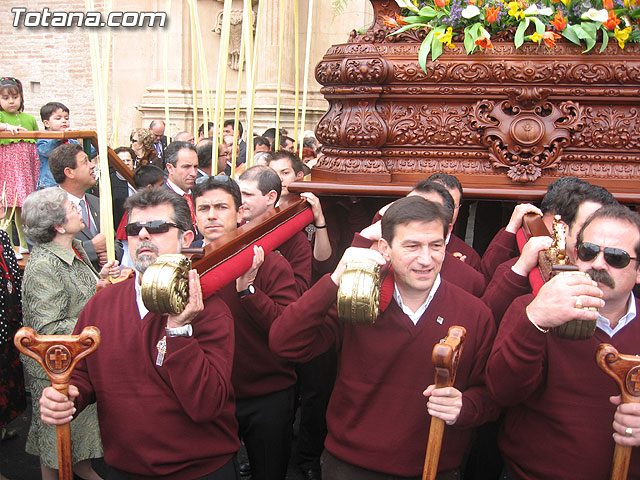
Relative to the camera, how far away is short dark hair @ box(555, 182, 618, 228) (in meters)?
2.65

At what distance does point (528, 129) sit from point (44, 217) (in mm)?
2375

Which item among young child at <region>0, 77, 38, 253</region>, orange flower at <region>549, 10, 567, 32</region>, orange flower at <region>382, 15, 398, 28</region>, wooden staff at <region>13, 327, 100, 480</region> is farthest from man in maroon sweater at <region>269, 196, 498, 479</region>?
young child at <region>0, 77, 38, 253</region>

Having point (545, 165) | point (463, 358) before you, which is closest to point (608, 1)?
point (545, 165)

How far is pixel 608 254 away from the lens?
1.89 meters

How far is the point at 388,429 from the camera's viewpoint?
208cm

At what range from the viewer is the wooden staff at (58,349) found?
175 cm

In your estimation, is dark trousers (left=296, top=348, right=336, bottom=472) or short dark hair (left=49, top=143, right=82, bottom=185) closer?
dark trousers (left=296, top=348, right=336, bottom=472)

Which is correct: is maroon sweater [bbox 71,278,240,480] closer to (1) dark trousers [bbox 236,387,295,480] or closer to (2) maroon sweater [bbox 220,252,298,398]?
(2) maroon sweater [bbox 220,252,298,398]

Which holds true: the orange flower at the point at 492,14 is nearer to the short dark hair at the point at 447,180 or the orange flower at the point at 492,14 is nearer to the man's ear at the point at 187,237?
the short dark hair at the point at 447,180

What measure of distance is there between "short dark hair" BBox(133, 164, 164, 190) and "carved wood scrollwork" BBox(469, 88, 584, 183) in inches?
102

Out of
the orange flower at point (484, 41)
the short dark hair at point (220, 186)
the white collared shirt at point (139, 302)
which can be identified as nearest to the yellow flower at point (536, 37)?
the orange flower at point (484, 41)

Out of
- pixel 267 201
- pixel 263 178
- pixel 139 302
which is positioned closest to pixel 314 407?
pixel 267 201

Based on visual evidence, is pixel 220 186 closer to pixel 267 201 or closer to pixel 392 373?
pixel 267 201

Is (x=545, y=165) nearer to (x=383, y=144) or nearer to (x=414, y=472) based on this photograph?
(x=383, y=144)
